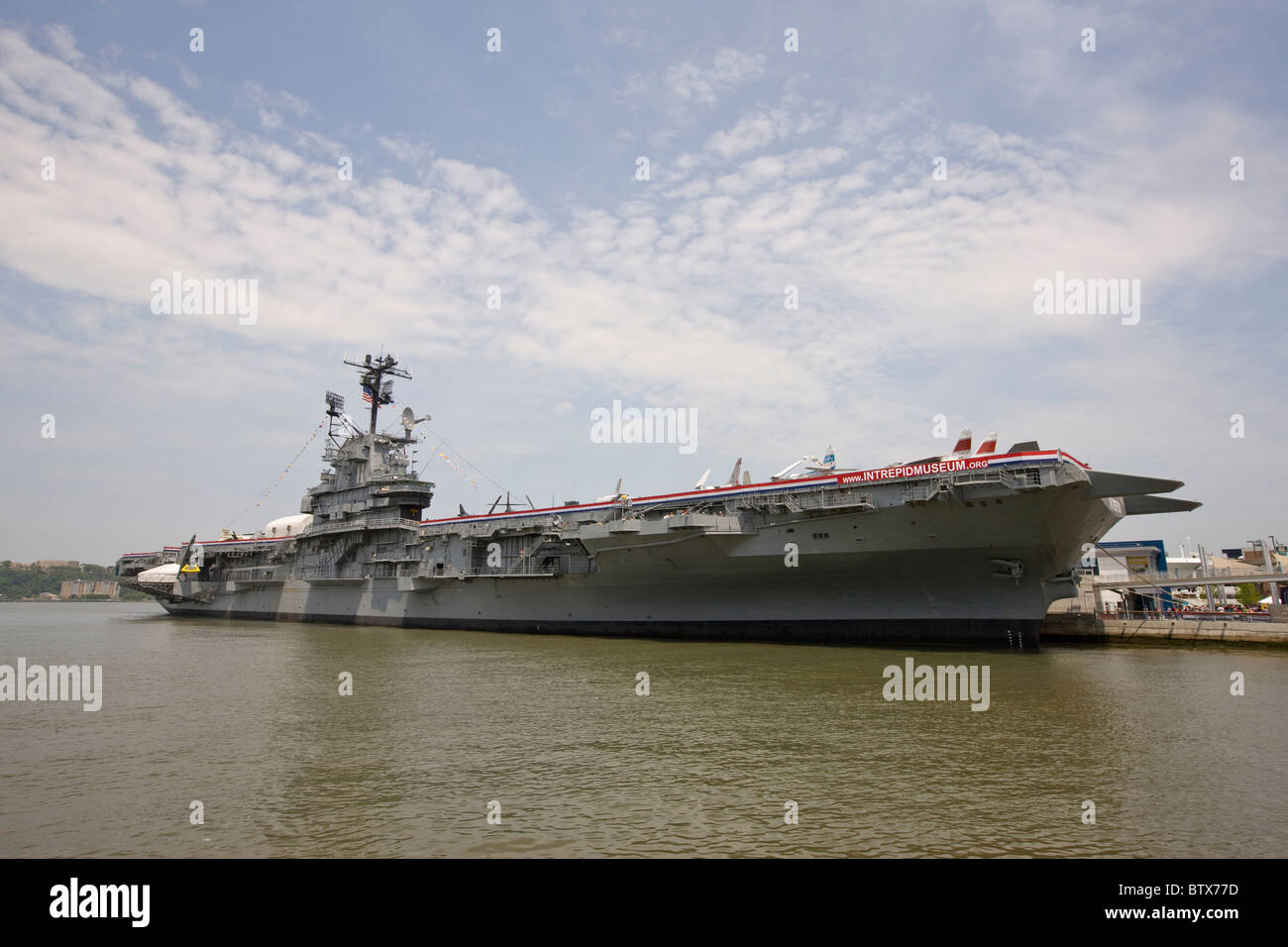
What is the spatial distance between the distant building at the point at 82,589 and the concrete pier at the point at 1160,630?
562 feet

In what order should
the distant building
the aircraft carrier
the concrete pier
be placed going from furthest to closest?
the distant building
the concrete pier
the aircraft carrier

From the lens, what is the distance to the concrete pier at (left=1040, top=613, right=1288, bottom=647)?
74.3 feet

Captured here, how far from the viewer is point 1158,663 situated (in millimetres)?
19453

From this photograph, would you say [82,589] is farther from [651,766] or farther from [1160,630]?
[651,766]

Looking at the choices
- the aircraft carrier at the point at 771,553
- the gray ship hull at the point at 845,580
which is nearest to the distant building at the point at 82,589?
the aircraft carrier at the point at 771,553

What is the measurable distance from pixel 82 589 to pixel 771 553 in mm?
169167

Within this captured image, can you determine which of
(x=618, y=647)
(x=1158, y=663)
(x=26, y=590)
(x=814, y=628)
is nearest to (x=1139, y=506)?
(x=1158, y=663)

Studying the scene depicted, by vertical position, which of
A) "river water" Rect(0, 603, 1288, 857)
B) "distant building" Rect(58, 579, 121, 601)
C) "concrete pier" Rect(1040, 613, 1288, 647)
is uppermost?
"river water" Rect(0, 603, 1288, 857)

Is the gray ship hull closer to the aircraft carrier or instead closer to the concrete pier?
the aircraft carrier

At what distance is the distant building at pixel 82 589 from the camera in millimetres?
145750

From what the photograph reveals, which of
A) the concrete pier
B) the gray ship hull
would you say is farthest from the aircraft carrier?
the concrete pier

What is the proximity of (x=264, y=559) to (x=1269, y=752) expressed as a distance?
44.4 m

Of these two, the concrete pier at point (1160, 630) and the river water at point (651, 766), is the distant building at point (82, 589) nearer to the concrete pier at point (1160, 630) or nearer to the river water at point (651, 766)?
the river water at point (651, 766)

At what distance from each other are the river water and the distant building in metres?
164
